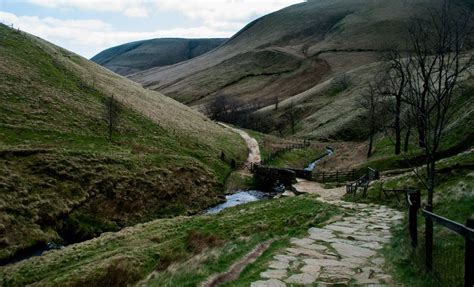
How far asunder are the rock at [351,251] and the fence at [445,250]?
132 cm

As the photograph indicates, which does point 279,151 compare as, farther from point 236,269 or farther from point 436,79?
point 236,269

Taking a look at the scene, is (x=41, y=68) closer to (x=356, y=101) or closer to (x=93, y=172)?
(x=93, y=172)

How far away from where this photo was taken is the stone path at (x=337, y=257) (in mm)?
10359

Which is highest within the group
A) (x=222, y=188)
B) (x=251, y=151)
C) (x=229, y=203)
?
(x=251, y=151)

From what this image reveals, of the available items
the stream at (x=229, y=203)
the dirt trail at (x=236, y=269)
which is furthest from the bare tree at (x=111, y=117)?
the dirt trail at (x=236, y=269)

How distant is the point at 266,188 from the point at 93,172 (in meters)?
18.3

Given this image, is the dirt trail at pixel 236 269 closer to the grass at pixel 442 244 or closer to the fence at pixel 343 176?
the grass at pixel 442 244

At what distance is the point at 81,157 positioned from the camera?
3838cm

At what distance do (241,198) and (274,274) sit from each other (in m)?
31.6

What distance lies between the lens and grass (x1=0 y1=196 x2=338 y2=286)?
44.4 feet

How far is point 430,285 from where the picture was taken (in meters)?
9.16

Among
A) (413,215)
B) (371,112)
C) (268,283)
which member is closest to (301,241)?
(413,215)

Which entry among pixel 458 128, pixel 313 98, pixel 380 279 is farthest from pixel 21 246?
pixel 313 98

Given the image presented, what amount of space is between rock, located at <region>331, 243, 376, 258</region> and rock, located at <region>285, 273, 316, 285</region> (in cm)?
229
